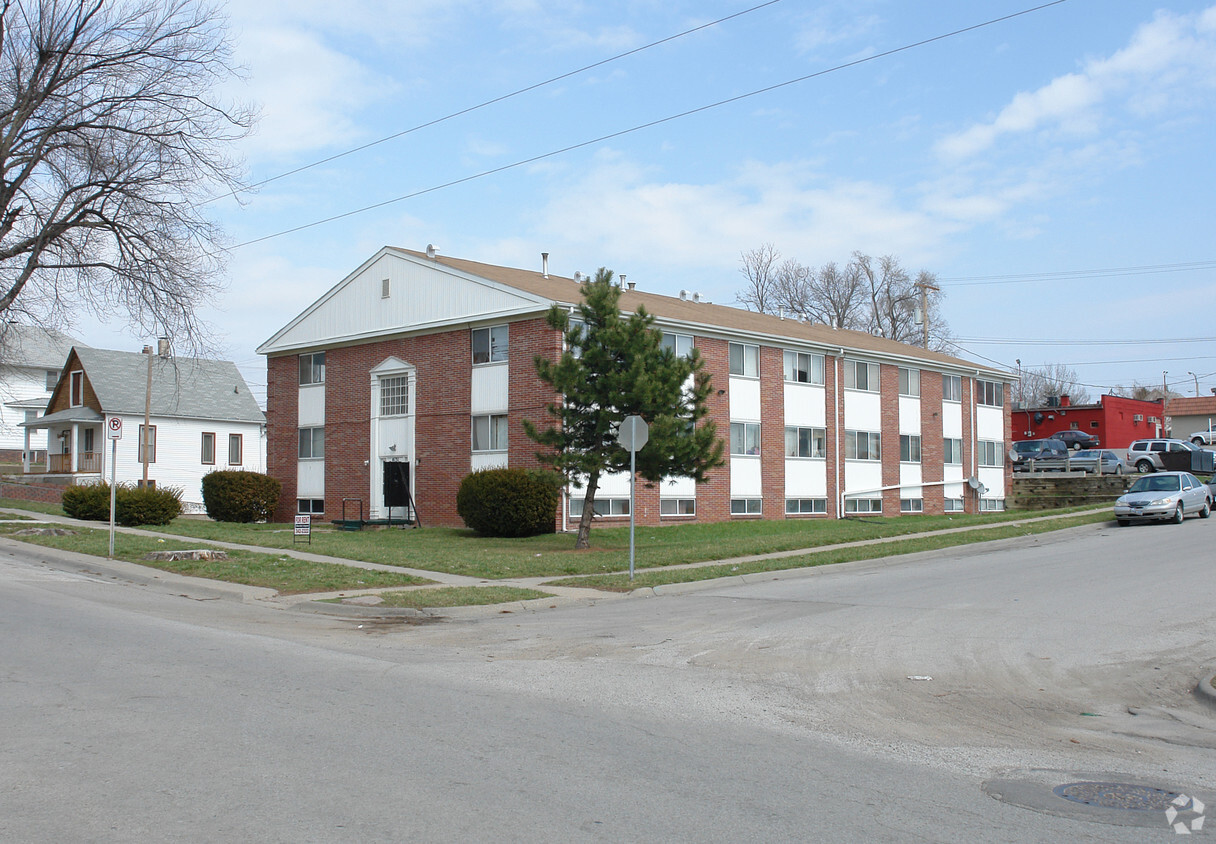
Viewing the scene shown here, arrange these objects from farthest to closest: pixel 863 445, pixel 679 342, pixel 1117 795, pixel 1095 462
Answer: pixel 1095 462, pixel 863 445, pixel 679 342, pixel 1117 795

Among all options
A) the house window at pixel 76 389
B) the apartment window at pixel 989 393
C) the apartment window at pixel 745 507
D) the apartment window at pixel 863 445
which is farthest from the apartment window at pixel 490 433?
the house window at pixel 76 389

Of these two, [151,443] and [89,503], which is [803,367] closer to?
[89,503]

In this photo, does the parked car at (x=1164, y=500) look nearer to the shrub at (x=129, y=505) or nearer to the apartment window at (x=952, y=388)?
the apartment window at (x=952, y=388)

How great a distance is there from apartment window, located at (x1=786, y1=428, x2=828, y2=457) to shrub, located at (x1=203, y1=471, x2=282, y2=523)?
1790 centimetres

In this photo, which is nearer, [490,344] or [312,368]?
[490,344]

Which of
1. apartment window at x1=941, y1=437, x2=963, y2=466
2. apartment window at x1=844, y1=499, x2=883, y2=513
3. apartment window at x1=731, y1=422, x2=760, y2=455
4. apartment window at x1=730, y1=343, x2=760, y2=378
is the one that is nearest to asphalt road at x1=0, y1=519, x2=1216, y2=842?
apartment window at x1=731, y1=422, x2=760, y2=455

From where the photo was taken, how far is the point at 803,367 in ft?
117

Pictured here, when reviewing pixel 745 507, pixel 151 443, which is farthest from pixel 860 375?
pixel 151 443

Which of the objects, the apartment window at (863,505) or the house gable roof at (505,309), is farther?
the apartment window at (863,505)

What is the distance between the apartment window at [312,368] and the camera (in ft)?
118

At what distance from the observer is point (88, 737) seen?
672 cm

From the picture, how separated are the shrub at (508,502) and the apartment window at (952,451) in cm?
2069

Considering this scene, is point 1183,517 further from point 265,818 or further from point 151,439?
point 151,439

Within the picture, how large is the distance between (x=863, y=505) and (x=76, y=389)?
4023 centimetres
